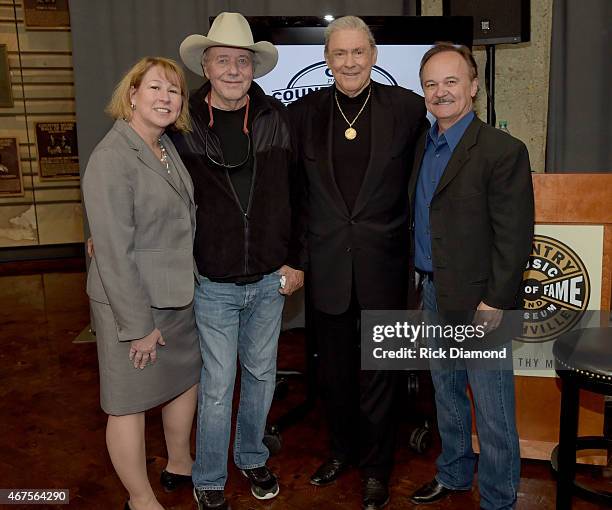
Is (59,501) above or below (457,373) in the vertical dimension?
below

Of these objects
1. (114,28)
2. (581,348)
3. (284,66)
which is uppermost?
(114,28)

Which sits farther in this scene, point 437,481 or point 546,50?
point 546,50

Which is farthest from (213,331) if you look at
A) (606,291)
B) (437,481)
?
(606,291)

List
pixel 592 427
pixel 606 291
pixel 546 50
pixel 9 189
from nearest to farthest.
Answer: pixel 606 291
pixel 592 427
pixel 546 50
pixel 9 189

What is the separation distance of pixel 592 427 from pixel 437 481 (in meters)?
0.65

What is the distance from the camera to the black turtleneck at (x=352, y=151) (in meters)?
2.07

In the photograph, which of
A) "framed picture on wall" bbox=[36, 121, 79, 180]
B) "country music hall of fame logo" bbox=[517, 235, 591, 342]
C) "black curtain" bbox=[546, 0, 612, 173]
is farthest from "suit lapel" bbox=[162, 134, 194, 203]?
"framed picture on wall" bbox=[36, 121, 79, 180]

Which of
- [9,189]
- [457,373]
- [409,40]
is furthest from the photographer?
[9,189]

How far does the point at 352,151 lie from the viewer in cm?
208

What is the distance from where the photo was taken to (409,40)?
3.02m

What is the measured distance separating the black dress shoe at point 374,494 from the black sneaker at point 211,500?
47cm

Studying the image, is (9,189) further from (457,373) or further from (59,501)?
(457,373)

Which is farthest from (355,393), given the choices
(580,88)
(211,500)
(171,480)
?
(580,88)

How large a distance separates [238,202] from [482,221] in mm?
739
